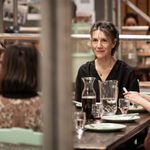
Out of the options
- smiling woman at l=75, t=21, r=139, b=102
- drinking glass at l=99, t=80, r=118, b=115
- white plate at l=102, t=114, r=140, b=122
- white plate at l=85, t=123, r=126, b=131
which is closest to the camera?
white plate at l=85, t=123, r=126, b=131

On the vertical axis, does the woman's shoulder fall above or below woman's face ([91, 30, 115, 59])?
below

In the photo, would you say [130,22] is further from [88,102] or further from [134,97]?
[88,102]

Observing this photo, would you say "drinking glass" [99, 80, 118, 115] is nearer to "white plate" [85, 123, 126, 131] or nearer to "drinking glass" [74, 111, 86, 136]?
"white plate" [85, 123, 126, 131]

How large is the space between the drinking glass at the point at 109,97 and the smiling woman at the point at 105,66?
0.35 m

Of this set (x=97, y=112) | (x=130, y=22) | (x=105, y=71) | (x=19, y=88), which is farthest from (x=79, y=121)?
(x=130, y=22)

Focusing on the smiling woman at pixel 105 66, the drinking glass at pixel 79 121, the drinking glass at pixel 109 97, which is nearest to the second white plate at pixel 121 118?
the drinking glass at pixel 109 97

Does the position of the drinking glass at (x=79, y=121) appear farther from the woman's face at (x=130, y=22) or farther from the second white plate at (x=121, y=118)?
the woman's face at (x=130, y=22)

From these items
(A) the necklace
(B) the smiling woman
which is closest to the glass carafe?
(B) the smiling woman

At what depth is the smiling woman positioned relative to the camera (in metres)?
3.39

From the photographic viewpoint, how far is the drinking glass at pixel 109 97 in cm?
291

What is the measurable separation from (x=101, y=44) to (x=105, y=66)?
16 cm

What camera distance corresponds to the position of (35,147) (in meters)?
1.84

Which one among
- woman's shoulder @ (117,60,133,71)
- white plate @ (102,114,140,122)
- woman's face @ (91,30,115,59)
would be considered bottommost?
white plate @ (102,114,140,122)

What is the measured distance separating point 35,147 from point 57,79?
865 mm
